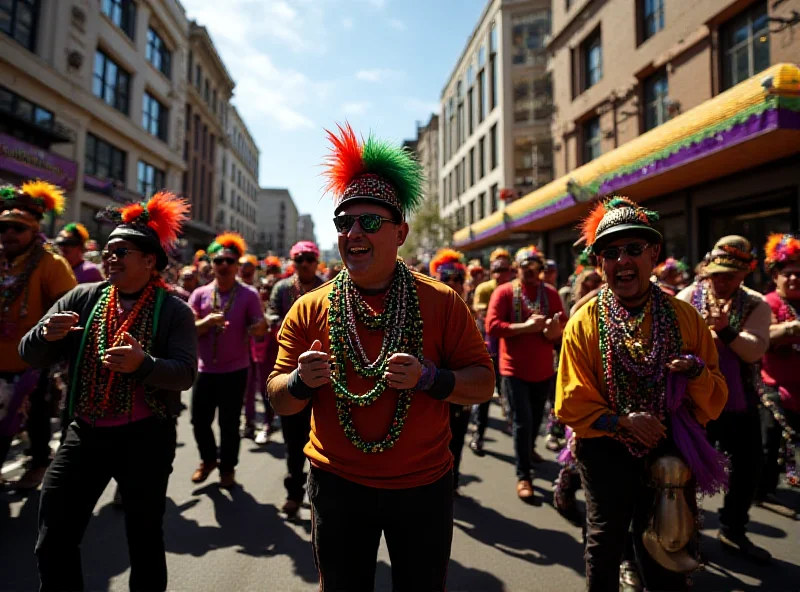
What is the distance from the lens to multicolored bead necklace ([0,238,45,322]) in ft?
11.5

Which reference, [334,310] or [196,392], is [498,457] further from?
[334,310]

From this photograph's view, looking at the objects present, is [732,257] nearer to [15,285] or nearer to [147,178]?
[15,285]

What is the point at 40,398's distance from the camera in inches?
168

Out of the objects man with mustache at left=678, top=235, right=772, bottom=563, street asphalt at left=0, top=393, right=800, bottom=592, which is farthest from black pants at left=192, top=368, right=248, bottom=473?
man with mustache at left=678, top=235, right=772, bottom=563

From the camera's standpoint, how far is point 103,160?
21688 millimetres

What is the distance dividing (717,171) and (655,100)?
485 centimetres

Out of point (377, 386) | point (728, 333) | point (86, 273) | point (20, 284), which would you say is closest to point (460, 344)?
point (377, 386)

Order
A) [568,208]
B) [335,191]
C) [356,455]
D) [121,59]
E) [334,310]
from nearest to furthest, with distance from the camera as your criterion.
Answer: [356,455]
[334,310]
[335,191]
[568,208]
[121,59]

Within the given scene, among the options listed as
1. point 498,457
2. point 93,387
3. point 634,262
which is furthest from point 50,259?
point 498,457

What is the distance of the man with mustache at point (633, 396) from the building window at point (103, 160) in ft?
77.0

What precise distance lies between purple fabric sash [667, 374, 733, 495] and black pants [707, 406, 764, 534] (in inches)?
44.2

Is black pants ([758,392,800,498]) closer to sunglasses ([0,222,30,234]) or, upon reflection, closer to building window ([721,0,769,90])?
sunglasses ([0,222,30,234])

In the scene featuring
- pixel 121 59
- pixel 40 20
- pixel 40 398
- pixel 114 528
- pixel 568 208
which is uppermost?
pixel 121 59

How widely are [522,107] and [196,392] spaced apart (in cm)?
2509
